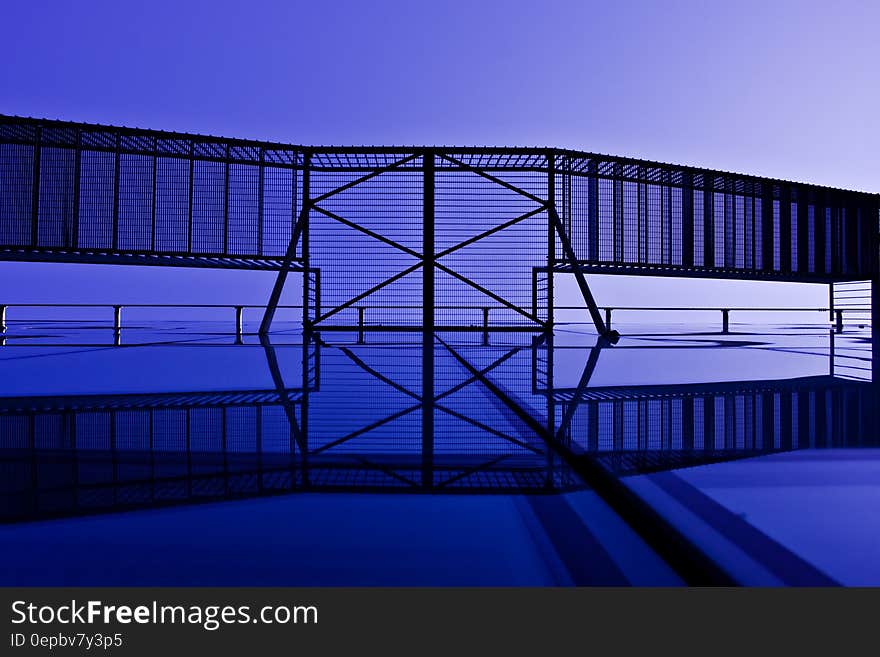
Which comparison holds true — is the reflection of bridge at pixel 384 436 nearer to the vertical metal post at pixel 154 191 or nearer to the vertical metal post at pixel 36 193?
the vertical metal post at pixel 154 191

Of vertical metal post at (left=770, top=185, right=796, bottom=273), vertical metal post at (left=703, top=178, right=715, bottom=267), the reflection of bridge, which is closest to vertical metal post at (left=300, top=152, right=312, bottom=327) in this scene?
the reflection of bridge

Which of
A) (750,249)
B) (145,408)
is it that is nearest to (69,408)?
(145,408)

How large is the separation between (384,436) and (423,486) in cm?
58

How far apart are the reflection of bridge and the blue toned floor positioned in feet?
0.03

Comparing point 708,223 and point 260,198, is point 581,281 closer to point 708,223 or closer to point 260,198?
point 708,223

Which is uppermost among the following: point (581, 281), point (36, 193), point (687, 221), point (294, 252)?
point (687, 221)

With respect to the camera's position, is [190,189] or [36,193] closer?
[36,193]

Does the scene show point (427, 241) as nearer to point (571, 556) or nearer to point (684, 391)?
point (684, 391)

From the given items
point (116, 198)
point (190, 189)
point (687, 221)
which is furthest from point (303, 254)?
point (687, 221)

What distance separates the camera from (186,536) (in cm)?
106

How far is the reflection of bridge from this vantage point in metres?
1.40

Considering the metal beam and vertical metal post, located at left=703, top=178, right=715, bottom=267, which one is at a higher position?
vertical metal post, located at left=703, top=178, right=715, bottom=267

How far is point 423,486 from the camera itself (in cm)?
139

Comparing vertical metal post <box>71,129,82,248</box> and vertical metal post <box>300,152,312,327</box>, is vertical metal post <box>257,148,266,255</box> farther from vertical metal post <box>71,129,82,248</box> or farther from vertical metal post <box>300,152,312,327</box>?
vertical metal post <box>71,129,82,248</box>
